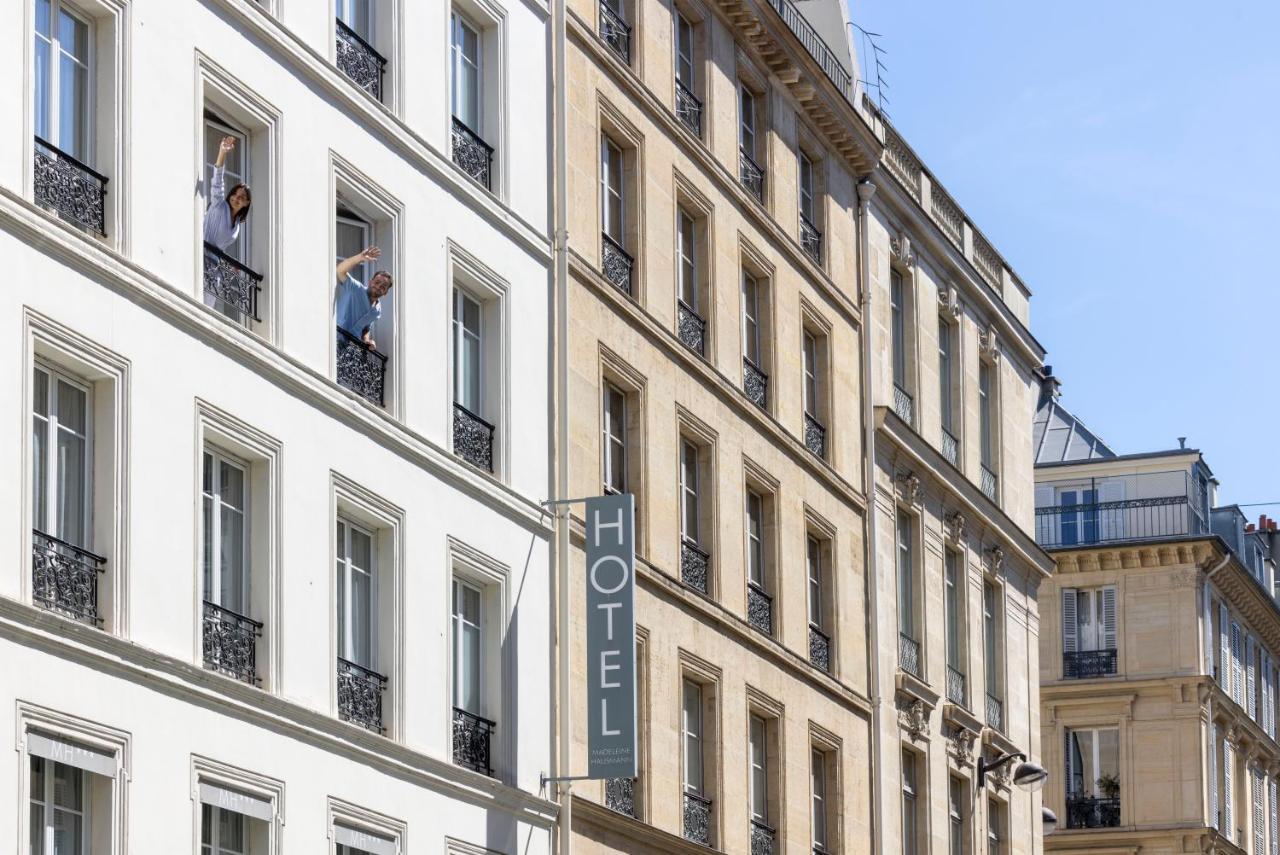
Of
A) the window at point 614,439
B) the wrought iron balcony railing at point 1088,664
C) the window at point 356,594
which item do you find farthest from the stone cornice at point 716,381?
the wrought iron balcony railing at point 1088,664

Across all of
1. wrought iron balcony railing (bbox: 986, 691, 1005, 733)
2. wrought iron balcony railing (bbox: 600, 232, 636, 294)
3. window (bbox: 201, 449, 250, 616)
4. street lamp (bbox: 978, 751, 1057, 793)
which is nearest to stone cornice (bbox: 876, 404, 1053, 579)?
wrought iron balcony railing (bbox: 986, 691, 1005, 733)

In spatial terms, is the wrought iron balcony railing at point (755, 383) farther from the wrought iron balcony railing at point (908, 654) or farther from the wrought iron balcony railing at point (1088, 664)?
the wrought iron balcony railing at point (1088, 664)

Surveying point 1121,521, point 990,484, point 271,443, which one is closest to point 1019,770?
point 990,484

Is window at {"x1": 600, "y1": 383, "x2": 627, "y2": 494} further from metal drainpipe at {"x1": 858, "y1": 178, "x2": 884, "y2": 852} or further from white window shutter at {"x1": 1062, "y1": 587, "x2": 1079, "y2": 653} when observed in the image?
white window shutter at {"x1": 1062, "y1": 587, "x2": 1079, "y2": 653}

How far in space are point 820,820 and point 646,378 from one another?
24.3 ft

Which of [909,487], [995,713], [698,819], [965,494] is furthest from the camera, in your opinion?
[995,713]

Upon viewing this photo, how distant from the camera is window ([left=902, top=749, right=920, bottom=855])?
130ft

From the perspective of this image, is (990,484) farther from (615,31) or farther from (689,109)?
(615,31)

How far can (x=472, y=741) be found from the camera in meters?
26.6

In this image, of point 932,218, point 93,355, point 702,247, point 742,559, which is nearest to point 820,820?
point 742,559

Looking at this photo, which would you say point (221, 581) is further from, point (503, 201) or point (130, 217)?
point (503, 201)

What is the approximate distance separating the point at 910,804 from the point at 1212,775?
2042 centimetres

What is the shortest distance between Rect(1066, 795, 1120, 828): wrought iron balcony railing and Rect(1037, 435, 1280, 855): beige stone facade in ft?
0.09

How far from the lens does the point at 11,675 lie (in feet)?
63.6
